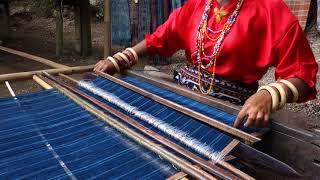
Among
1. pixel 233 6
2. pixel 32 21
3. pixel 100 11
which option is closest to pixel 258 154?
pixel 233 6

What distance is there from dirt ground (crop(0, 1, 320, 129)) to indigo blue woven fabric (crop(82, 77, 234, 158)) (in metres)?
2.33

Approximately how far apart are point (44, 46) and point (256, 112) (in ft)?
27.9

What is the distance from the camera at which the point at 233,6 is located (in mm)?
1928

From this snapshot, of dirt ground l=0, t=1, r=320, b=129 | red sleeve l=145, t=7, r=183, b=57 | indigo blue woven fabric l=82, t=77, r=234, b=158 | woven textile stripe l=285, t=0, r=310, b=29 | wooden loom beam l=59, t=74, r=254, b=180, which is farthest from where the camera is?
woven textile stripe l=285, t=0, r=310, b=29

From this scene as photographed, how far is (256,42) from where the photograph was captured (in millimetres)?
1825

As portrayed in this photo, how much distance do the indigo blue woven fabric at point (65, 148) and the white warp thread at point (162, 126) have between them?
0.44ft

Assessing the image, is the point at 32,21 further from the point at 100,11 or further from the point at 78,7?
the point at 78,7

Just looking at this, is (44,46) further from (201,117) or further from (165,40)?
(201,117)

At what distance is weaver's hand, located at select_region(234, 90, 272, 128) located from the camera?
4.42 ft

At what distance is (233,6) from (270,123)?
757 mm

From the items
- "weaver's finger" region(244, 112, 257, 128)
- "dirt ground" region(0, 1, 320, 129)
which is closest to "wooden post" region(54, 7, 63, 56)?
"dirt ground" region(0, 1, 320, 129)

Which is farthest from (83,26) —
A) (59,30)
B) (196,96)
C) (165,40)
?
(196,96)

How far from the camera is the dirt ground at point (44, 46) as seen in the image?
Answer: 5.45m

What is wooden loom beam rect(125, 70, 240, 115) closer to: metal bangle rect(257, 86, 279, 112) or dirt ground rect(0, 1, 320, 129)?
metal bangle rect(257, 86, 279, 112)
